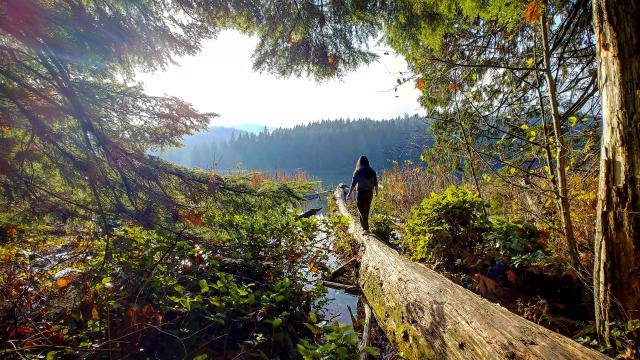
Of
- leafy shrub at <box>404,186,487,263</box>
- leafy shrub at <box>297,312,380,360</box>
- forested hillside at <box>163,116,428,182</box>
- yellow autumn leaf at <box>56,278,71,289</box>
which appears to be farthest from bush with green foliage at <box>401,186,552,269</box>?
forested hillside at <box>163,116,428,182</box>

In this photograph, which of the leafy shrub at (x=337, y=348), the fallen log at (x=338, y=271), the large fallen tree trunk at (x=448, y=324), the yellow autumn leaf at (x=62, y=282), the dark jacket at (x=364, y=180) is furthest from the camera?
the dark jacket at (x=364, y=180)

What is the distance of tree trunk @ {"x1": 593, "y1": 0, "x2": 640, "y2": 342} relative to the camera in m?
2.00

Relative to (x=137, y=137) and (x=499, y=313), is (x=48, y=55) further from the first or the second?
(x=499, y=313)

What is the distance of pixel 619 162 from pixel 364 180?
190 inches

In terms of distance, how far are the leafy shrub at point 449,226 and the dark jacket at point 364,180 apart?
2151 mm

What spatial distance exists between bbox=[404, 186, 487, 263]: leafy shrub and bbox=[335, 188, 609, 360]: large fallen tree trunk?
0.70 metres

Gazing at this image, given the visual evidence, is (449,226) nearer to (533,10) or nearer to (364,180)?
(364,180)

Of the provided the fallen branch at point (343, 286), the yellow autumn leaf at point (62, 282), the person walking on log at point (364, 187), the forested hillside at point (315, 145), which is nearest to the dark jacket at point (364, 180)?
the person walking on log at point (364, 187)

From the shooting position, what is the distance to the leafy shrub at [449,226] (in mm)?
4359

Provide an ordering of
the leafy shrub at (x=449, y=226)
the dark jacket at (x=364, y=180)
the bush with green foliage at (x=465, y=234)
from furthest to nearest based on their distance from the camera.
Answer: the dark jacket at (x=364, y=180)
the leafy shrub at (x=449, y=226)
the bush with green foliage at (x=465, y=234)

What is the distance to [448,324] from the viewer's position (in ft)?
8.02

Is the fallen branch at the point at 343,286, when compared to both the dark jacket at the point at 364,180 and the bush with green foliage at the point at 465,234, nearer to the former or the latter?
the bush with green foliage at the point at 465,234

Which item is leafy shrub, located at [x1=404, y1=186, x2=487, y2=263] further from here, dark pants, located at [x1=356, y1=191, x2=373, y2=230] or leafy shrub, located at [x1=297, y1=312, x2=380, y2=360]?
leafy shrub, located at [x1=297, y1=312, x2=380, y2=360]

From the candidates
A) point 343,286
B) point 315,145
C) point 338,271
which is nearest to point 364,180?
point 338,271
